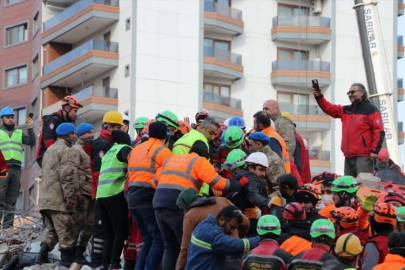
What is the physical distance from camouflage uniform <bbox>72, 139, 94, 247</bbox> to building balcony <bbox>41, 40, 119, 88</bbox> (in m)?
42.9

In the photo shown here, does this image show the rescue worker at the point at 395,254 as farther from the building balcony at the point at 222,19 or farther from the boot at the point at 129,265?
the building balcony at the point at 222,19

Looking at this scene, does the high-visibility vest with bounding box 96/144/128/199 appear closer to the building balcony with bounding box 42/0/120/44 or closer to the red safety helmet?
the red safety helmet

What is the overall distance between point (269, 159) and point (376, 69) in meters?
12.8

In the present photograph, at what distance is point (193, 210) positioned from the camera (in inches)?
635

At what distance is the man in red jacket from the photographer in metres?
20.8

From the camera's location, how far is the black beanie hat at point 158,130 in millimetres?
17938

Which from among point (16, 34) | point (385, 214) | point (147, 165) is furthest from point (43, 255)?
point (16, 34)

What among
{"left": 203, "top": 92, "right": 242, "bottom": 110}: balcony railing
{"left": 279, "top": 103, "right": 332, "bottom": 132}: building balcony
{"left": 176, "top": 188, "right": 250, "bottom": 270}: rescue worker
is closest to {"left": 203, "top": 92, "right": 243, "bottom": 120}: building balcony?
{"left": 203, "top": 92, "right": 242, "bottom": 110}: balcony railing

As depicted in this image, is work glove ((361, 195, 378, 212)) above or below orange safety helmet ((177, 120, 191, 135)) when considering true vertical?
below

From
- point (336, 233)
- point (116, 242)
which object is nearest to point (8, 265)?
point (116, 242)

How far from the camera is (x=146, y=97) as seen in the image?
6238cm

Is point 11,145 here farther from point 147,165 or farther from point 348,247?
point 348,247

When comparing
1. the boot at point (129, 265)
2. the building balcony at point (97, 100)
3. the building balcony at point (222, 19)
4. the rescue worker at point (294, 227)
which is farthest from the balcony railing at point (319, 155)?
the rescue worker at point (294, 227)

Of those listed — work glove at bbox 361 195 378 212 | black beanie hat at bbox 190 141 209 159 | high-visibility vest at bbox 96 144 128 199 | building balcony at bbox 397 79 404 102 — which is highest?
building balcony at bbox 397 79 404 102
